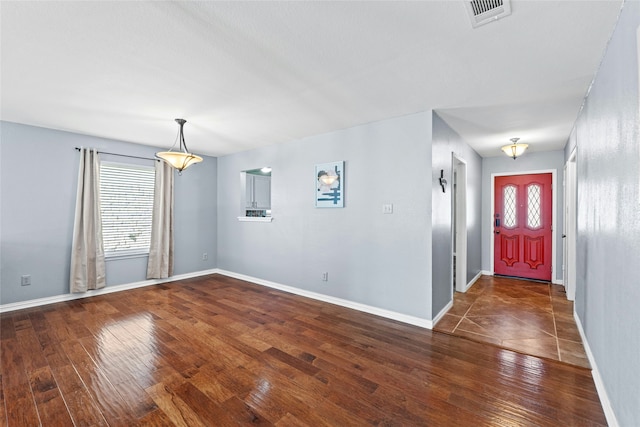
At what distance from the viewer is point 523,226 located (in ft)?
18.3

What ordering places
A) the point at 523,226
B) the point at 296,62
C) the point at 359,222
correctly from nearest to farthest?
the point at 296,62
the point at 359,222
the point at 523,226

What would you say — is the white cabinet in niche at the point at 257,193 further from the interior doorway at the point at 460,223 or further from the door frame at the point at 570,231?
the door frame at the point at 570,231

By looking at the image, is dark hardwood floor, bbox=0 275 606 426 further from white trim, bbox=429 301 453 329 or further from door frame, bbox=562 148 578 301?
door frame, bbox=562 148 578 301

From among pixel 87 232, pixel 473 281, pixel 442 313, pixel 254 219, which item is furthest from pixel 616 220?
pixel 87 232

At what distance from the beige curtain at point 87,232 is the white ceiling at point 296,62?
A: 793 millimetres

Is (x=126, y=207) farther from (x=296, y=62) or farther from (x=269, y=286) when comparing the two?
(x=296, y=62)

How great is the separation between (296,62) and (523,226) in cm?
560

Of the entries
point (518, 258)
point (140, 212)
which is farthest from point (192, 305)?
point (518, 258)

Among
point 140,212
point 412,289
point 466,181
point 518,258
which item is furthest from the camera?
point 518,258

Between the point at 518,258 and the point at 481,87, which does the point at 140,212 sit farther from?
the point at 518,258

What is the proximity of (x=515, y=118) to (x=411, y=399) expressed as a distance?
3355mm

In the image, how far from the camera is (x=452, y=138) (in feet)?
12.9

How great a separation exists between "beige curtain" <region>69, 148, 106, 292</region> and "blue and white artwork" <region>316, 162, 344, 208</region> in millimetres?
3449

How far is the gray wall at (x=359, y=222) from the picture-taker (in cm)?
329
